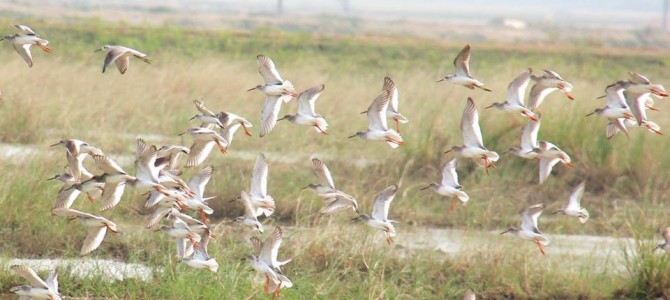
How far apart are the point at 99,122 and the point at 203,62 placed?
677 cm

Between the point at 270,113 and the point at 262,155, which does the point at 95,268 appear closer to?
the point at 262,155

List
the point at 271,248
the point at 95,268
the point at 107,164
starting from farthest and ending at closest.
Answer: the point at 95,268
the point at 271,248
the point at 107,164

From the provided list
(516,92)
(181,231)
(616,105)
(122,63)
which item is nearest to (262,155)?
(181,231)

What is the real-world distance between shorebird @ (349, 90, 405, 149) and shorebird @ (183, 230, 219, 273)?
1.20 meters

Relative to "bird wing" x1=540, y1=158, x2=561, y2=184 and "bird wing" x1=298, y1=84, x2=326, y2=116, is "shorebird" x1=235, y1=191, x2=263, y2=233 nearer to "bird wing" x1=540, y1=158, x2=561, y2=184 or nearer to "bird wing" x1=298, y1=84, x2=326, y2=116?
"bird wing" x1=298, y1=84, x2=326, y2=116

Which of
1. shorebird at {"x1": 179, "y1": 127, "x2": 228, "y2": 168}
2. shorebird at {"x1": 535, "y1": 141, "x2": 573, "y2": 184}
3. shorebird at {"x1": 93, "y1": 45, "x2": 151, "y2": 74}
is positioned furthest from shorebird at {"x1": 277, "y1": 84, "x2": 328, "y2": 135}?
shorebird at {"x1": 535, "y1": 141, "x2": 573, "y2": 184}

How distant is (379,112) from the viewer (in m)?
8.42

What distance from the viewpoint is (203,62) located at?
76.0ft

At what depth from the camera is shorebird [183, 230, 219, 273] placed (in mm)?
8312

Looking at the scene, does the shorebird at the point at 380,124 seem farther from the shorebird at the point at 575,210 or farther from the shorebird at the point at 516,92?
the shorebird at the point at 575,210

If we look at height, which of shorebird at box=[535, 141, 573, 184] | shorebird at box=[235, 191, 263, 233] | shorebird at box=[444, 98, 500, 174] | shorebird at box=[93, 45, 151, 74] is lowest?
shorebird at box=[235, 191, 263, 233]

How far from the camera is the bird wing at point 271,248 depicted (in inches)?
312

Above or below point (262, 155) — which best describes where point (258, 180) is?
below

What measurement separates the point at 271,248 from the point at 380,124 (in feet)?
3.65
